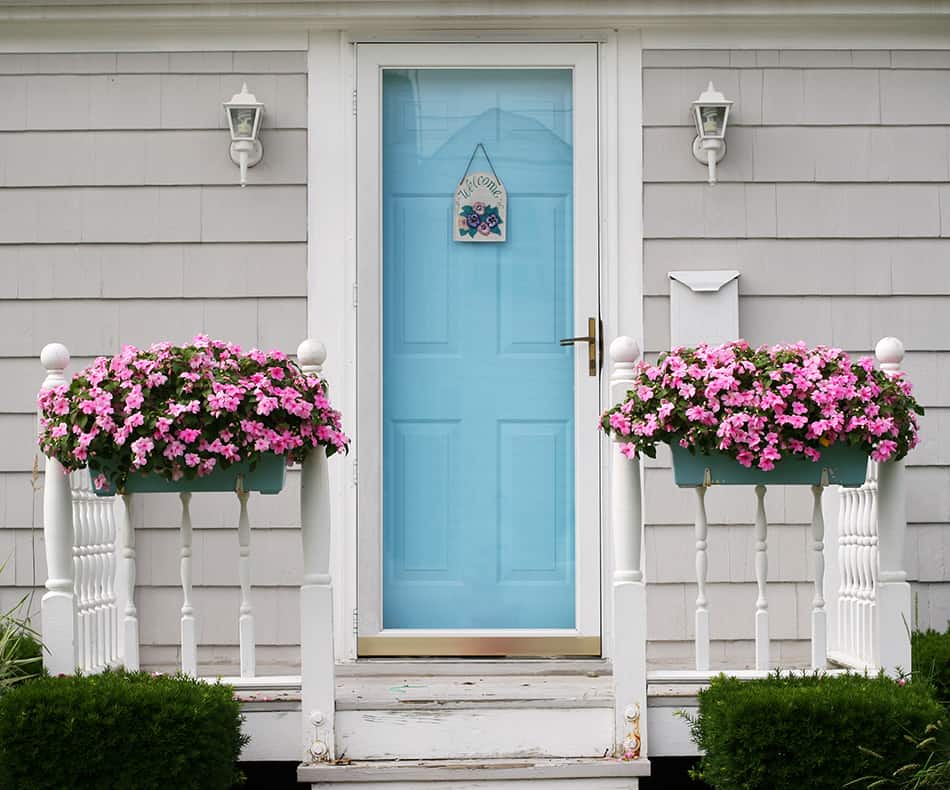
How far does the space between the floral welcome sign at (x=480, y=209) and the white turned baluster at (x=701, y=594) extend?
145 cm

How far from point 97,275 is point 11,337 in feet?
1.23

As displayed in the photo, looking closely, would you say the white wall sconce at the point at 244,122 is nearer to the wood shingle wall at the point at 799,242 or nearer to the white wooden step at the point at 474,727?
the wood shingle wall at the point at 799,242

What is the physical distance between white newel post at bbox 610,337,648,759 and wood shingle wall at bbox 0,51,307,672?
4.59 ft

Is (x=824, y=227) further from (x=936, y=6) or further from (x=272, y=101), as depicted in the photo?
(x=272, y=101)

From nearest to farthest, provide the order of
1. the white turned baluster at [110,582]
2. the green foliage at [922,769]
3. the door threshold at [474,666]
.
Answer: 1. the green foliage at [922,769]
2. the white turned baluster at [110,582]
3. the door threshold at [474,666]

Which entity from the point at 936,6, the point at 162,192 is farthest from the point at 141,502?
the point at 936,6

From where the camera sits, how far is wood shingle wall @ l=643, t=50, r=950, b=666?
4910 mm

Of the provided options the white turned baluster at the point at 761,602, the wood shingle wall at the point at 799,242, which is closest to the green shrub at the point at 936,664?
the white turned baluster at the point at 761,602

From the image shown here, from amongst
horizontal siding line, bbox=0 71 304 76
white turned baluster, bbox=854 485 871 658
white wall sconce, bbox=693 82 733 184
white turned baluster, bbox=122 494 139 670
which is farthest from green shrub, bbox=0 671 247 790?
white wall sconce, bbox=693 82 733 184

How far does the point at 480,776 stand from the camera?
388 cm

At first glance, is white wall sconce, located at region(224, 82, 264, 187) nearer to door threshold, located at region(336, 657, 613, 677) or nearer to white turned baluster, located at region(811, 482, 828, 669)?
door threshold, located at region(336, 657, 613, 677)

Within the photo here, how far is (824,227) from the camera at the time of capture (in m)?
4.97

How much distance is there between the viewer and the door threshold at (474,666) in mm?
4703

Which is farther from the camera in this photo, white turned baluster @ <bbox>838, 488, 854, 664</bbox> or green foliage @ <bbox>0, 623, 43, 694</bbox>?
white turned baluster @ <bbox>838, 488, 854, 664</bbox>
